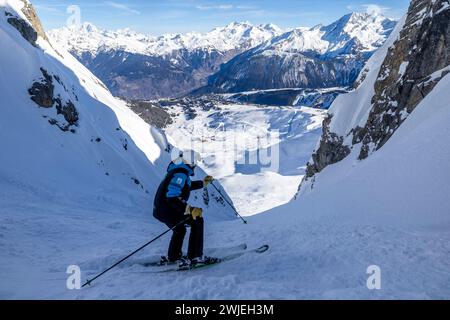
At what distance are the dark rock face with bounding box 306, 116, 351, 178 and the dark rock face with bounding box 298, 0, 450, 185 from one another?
1.22 ft

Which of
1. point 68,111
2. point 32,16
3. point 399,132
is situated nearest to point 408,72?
point 399,132

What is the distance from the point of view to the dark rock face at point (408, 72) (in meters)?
30.6

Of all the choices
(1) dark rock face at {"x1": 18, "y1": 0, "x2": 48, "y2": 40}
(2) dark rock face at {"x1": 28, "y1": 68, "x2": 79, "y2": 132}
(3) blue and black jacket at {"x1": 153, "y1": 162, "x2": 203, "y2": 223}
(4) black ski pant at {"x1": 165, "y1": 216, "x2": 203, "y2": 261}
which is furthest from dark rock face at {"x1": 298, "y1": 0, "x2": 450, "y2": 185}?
(1) dark rock face at {"x1": 18, "y1": 0, "x2": 48, "y2": 40}

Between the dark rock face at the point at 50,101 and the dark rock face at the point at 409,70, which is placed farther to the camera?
the dark rock face at the point at 50,101

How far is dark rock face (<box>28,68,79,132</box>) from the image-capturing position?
32.9m

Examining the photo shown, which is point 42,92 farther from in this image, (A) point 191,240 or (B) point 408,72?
(B) point 408,72

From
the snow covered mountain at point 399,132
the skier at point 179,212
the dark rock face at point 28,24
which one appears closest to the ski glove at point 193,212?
the skier at point 179,212

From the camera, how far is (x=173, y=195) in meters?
8.77

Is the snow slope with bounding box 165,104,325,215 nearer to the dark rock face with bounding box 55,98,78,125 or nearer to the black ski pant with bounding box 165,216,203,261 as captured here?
the dark rock face with bounding box 55,98,78,125

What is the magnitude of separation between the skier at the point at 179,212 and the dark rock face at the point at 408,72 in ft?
77.1

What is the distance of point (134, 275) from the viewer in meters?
8.17

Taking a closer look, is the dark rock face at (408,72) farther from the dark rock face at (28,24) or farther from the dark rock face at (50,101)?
the dark rock face at (28,24)

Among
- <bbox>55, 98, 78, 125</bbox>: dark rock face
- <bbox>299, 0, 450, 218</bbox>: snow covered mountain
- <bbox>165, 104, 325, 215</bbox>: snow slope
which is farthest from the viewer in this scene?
<bbox>165, 104, 325, 215</bbox>: snow slope
